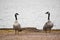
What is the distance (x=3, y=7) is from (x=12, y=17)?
0.22 m

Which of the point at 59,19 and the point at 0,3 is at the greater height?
the point at 0,3

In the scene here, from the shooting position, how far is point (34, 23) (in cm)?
204

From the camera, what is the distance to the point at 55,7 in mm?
2043

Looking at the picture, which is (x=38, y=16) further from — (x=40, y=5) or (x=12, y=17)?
(x=12, y=17)

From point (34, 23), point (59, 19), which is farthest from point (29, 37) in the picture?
point (59, 19)

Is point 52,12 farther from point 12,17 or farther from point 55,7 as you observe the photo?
point 12,17

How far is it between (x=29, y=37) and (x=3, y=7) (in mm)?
1067

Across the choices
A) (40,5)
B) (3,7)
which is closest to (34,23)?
(40,5)

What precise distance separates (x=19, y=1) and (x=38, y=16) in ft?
1.32

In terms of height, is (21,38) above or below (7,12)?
below

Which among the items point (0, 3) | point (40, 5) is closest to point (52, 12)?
point (40, 5)

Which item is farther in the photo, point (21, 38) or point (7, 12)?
point (7, 12)

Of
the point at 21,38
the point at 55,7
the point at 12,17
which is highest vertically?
the point at 55,7

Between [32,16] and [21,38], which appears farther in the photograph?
[32,16]
